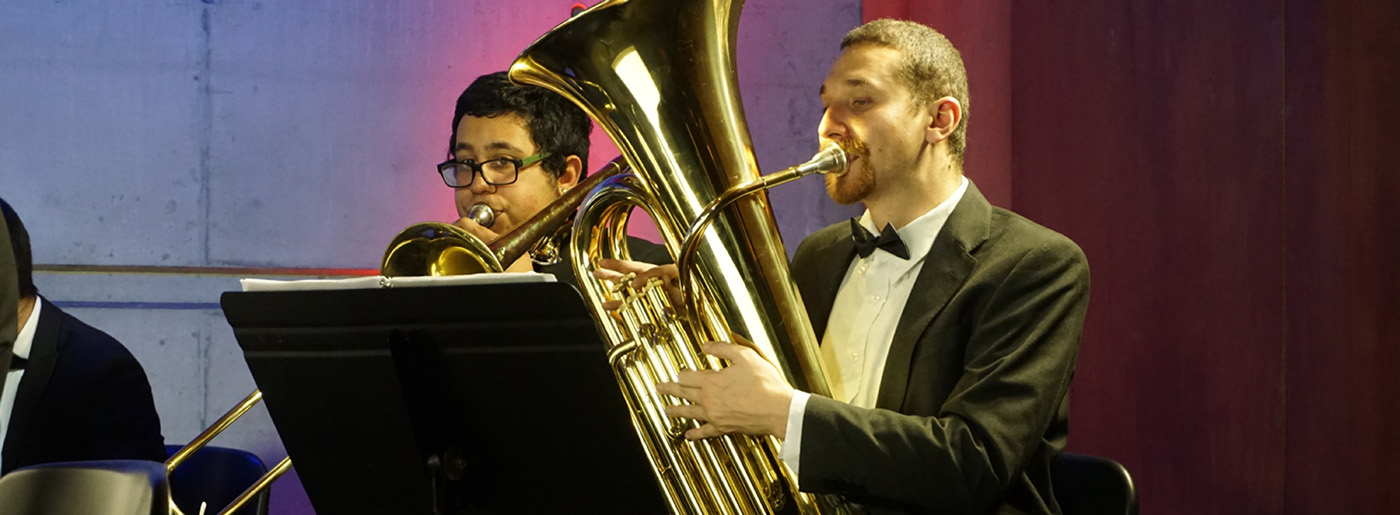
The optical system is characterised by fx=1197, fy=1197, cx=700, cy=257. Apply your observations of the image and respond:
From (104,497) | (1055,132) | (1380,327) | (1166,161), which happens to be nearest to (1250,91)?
(1166,161)

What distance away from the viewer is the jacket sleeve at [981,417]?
164 cm

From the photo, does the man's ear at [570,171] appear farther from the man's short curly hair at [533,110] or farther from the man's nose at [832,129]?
the man's nose at [832,129]

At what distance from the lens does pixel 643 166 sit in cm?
178

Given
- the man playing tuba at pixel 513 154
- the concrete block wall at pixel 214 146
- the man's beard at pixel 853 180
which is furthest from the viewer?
the concrete block wall at pixel 214 146

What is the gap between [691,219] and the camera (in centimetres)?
174

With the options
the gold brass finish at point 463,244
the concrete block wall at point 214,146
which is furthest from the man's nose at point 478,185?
the concrete block wall at point 214,146

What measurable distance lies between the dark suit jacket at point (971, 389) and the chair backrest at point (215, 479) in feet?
4.14

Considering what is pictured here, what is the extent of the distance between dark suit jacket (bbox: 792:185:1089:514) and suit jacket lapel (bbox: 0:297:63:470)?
1843 millimetres

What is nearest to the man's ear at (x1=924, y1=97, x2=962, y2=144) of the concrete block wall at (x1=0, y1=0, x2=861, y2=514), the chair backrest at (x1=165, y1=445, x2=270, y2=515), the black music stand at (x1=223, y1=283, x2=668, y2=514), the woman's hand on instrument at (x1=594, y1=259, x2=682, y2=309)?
the woman's hand on instrument at (x1=594, y1=259, x2=682, y2=309)

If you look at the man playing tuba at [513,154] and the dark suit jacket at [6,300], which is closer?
the dark suit jacket at [6,300]

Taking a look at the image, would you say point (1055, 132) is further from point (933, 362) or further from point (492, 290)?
point (492, 290)

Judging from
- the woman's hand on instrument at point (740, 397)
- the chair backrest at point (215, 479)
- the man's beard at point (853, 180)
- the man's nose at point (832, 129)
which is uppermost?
the man's nose at point (832, 129)

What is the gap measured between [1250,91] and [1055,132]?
0.72m

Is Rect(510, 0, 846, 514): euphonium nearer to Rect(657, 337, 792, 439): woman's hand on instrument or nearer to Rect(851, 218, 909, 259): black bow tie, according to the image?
Rect(657, 337, 792, 439): woman's hand on instrument
